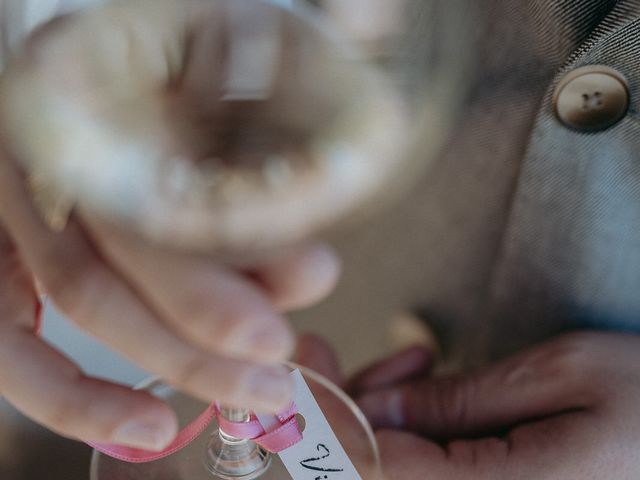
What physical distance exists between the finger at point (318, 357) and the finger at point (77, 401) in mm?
111

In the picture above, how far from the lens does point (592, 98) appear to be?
259 mm

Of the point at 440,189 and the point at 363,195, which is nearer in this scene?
the point at 363,195

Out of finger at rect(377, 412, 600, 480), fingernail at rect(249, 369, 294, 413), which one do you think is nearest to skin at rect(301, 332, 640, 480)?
finger at rect(377, 412, 600, 480)

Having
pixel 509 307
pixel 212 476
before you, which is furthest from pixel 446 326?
pixel 212 476

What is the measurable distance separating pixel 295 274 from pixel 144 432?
61mm

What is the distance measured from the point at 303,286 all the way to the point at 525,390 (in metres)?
0.15

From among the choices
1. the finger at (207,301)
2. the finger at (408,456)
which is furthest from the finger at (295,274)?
the finger at (408,456)

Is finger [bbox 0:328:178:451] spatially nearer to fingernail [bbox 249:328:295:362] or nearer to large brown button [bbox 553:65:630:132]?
fingernail [bbox 249:328:295:362]

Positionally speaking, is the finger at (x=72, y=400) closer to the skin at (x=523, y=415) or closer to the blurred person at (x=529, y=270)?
the blurred person at (x=529, y=270)

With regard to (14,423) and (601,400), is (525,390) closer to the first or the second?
(601,400)

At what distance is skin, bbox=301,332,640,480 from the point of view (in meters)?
0.26

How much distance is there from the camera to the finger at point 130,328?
171mm

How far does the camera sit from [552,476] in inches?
10.2

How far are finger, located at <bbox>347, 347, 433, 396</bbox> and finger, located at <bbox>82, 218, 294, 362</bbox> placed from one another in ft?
0.57
